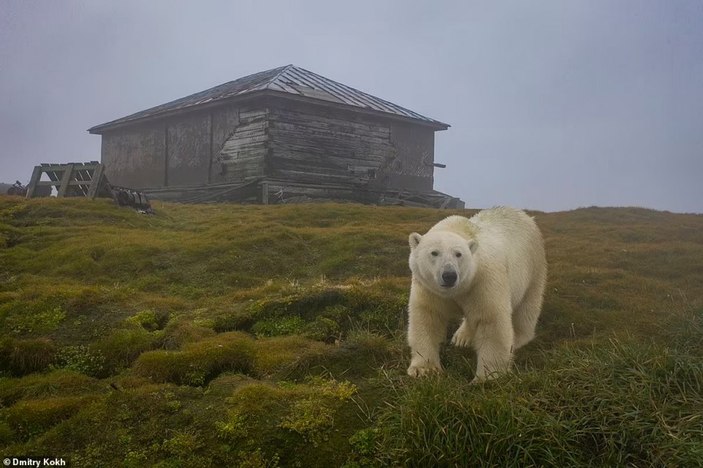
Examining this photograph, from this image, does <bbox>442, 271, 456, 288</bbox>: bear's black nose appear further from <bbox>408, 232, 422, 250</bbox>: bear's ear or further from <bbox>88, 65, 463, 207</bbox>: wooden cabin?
<bbox>88, 65, 463, 207</bbox>: wooden cabin

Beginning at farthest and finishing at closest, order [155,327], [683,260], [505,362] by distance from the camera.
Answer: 1. [683,260]
2. [155,327]
3. [505,362]

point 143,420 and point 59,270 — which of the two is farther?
point 59,270

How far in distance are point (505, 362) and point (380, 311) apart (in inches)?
88.6

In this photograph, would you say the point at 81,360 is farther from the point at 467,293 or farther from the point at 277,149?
the point at 277,149

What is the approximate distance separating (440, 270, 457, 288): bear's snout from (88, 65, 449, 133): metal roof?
18.5m

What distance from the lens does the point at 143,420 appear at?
467cm

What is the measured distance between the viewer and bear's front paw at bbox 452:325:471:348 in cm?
633

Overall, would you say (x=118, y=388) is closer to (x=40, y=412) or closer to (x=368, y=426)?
(x=40, y=412)

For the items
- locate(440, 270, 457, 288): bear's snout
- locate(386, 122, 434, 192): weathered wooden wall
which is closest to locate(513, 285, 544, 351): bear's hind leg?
locate(440, 270, 457, 288): bear's snout

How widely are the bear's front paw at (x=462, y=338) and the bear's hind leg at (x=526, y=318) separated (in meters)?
0.62

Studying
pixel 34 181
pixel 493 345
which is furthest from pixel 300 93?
pixel 493 345

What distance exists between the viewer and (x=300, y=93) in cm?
2308

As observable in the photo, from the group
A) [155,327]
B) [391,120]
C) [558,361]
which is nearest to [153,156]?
[391,120]

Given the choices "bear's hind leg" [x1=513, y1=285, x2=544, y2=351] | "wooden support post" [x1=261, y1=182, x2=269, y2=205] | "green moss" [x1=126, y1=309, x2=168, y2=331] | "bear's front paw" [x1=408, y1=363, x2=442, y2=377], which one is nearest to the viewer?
"bear's front paw" [x1=408, y1=363, x2=442, y2=377]
